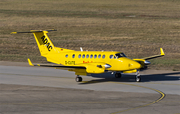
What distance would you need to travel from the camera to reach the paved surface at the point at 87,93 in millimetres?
17703

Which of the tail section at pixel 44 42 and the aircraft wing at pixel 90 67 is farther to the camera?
the tail section at pixel 44 42

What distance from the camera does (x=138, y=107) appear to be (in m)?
18.1

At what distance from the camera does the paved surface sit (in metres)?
17.7

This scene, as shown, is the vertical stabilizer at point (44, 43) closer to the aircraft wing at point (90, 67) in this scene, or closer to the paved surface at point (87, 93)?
the paved surface at point (87, 93)

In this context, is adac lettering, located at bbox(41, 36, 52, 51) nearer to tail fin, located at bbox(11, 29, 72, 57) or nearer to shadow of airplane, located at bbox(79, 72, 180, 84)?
tail fin, located at bbox(11, 29, 72, 57)

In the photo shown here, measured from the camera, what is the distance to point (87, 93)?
22.1 m

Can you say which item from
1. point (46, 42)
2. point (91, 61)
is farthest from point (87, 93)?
point (46, 42)

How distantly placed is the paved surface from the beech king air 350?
1.21 m

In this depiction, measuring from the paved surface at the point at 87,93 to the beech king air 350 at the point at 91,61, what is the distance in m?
1.21

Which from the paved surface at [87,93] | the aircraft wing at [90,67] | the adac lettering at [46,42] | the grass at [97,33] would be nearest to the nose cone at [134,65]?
the paved surface at [87,93]

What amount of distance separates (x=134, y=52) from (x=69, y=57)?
22.9 meters

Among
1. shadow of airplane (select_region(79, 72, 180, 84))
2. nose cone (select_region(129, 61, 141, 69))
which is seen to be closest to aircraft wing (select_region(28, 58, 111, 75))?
shadow of airplane (select_region(79, 72, 180, 84))

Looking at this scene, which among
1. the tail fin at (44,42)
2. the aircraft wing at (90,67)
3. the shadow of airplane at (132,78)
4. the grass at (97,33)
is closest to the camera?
the aircraft wing at (90,67)

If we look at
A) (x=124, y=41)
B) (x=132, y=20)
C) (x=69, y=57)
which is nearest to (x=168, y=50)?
(x=124, y=41)
